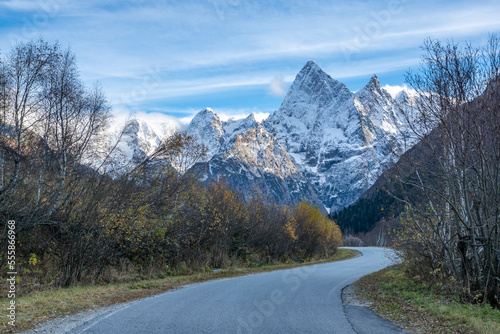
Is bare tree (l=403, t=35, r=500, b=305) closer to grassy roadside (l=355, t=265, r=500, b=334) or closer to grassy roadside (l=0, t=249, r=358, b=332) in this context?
grassy roadside (l=355, t=265, r=500, b=334)

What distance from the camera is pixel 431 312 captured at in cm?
935

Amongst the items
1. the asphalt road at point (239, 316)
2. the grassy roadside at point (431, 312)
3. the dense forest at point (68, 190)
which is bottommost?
the grassy roadside at point (431, 312)

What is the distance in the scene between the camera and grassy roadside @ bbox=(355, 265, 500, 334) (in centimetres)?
790

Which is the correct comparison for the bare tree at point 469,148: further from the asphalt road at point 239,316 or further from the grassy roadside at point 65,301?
the grassy roadside at point 65,301

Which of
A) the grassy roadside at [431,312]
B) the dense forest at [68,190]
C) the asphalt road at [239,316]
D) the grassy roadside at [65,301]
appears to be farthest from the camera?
the dense forest at [68,190]

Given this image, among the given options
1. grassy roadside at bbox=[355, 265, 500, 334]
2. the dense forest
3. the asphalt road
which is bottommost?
grassy roadside at bbox=[355, 265, 500, 334]

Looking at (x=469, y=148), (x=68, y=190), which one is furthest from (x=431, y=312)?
(x=68, y=190)

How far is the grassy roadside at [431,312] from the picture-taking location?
7.90 m

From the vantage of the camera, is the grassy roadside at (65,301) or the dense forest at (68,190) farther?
the dense forest at (68,190)

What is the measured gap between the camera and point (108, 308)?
31.9 ft

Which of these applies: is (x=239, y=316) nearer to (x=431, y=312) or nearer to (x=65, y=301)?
(x=431, y=312)

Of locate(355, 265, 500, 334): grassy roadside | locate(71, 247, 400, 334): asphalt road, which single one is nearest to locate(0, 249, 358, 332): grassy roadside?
locate(71, 247, 400, 334): asphalt road

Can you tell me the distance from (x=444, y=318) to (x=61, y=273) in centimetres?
1283

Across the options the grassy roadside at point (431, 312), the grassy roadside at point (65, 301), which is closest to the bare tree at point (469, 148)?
the grassy roadside at point (431, 312)
